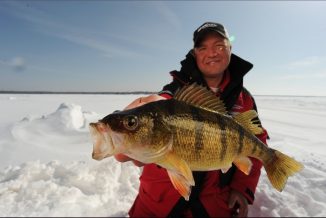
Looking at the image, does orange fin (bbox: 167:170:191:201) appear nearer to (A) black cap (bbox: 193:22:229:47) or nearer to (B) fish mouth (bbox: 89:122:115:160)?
(B) fish mouth (bbox: 89:122:115:160)

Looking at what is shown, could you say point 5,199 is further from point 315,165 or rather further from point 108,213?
point 315,165

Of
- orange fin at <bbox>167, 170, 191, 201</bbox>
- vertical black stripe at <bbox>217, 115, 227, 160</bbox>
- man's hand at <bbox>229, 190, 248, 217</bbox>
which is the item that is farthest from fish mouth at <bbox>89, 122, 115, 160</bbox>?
man's hand at <bbox>229, 190, 248, 217</bbox>

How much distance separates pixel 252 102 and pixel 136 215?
6.06 feet

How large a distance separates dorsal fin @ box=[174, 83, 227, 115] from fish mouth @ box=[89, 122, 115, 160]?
1.91ft

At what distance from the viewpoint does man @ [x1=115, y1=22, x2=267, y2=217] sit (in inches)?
119

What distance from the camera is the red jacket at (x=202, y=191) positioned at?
3018 mm

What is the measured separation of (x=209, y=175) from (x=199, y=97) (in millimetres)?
1263

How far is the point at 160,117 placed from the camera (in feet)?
5.96

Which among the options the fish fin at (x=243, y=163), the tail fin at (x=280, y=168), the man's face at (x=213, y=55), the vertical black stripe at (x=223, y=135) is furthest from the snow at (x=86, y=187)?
the vertical black stripe at (x=223, y=135)

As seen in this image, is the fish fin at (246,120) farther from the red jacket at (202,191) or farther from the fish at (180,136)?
the red jacket at (202,191)

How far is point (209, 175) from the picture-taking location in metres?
3.05

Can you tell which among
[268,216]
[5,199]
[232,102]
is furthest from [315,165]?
[5,199]

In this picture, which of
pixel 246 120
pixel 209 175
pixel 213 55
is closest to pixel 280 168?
pixel 246 120

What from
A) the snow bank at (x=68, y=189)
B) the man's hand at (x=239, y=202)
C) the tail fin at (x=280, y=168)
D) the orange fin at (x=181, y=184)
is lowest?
the snow bank at (x=68, y=189)
